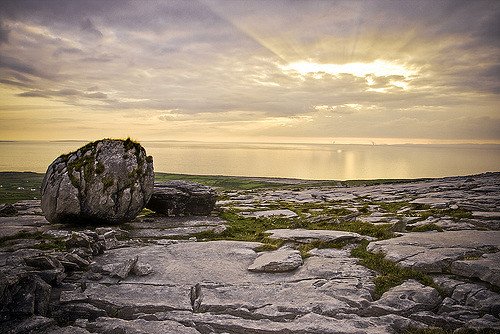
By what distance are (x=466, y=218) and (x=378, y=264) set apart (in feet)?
35.7

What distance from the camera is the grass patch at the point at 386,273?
1060cm

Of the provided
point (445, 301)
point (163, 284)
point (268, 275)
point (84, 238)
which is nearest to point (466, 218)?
point (445, 301)

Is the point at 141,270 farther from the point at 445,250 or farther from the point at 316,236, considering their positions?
the point at 445,250

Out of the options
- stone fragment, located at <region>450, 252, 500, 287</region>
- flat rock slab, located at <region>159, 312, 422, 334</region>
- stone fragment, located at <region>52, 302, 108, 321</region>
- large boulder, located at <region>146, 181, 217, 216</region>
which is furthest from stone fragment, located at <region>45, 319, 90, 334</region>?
large boulder, located at <region>146, 181, 217, 216</region>

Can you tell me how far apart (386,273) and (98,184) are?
16.5m

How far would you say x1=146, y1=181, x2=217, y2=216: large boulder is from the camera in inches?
967

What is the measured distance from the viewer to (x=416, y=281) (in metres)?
10.8

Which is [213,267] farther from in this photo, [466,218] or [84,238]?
[466,218]

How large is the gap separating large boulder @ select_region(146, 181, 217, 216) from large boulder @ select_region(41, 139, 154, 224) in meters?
2.64

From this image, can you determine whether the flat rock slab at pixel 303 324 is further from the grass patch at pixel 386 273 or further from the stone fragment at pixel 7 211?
the stone fragment at pixel 7 211

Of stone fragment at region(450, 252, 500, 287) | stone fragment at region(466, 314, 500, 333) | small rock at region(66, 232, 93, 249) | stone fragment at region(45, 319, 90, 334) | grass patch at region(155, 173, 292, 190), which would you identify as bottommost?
grass patch at region(155, 173, 292, 190)

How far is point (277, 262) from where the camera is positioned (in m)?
12.4

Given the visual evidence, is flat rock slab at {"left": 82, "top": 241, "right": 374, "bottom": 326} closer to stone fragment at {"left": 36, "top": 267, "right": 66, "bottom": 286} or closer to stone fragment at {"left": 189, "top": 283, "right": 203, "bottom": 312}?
stone fragment at {"left": 189, "top": 283, "right": 203, "bottom": 312}

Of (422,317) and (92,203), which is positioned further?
(92,203)
